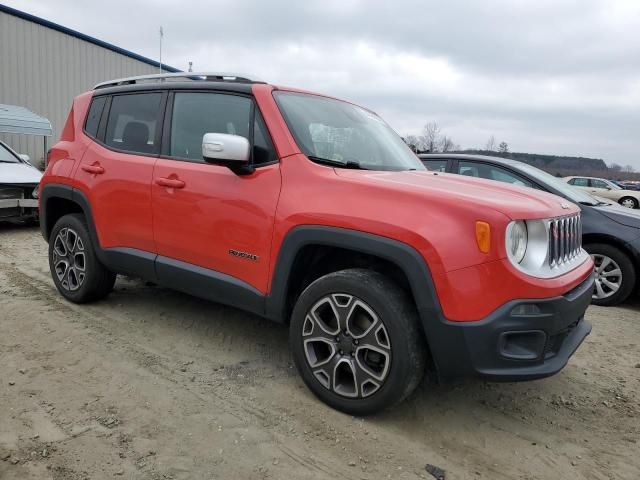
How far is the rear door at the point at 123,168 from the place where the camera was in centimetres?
352

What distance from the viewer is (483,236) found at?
7.32ft

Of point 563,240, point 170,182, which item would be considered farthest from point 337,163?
point 563,240

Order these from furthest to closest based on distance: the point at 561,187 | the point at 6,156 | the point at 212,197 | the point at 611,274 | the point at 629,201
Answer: the point at 629,201 < the point at 6,156 < the point at 561,187 < the point at 611,274 < the point at 212,197

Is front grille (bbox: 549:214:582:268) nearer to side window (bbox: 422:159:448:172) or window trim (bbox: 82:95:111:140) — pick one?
side window (bbox: 422:159:448:172)

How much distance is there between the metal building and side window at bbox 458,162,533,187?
1805 cm

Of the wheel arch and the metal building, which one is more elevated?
the metal building

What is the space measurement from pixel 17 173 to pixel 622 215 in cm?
861

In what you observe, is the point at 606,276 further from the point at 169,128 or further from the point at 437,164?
the point at 169,128

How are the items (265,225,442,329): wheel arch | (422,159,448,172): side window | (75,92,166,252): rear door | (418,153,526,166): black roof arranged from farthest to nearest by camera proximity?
(422,159,448,172): side window < (418,153,526,166): black roof < (75,92,166,252): rear door < (265,225,442,329): wheel arch

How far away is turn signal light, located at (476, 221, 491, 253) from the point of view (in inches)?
87.4

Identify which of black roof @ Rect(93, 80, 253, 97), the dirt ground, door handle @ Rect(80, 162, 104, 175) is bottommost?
the dirt ground

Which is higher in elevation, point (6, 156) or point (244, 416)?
point (6, 156)

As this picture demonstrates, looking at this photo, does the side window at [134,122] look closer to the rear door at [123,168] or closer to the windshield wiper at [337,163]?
the rear door at [123,168]

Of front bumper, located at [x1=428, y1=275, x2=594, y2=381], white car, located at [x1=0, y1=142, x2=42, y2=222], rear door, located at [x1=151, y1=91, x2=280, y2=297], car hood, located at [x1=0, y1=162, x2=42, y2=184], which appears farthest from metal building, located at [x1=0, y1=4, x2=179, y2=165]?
front bumper, located at [x1=428, y1=275, x2=594, y2=381]
